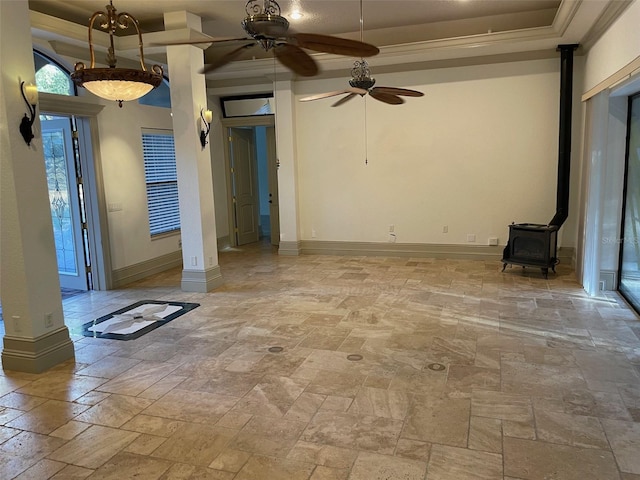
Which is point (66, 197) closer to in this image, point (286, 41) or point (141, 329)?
point (141, 329)

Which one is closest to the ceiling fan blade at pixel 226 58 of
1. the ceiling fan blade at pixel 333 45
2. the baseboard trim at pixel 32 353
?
the ceiling fan blade at pixel 333 45

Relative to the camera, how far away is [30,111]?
3.67m

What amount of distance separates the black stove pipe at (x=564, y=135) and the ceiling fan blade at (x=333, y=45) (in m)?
4.74

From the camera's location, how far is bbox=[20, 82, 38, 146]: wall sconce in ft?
11.9

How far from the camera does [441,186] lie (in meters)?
7.46

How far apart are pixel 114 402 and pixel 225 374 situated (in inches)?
32.2

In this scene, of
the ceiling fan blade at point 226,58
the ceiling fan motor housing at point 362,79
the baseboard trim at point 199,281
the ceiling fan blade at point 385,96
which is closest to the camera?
the ceiling fan blade at point 226,58

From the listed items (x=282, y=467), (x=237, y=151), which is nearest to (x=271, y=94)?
(x=237, y=151)

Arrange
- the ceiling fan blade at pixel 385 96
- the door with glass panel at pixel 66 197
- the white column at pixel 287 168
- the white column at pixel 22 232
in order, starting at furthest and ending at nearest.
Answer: the white column at pixel 287 168
the door with glass panel at pixel 66 197
the ceiling fan blade at pixel 385 96
the white column at pixel 22 232

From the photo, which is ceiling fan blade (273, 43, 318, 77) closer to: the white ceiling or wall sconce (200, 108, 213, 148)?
the white ceiling

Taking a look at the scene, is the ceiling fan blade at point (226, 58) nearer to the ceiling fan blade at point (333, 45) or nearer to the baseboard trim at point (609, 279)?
the ceiling fan blade at point (333, 45)

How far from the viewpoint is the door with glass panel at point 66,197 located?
6.19m

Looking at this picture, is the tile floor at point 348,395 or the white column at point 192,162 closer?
the tile floor at point 348,395

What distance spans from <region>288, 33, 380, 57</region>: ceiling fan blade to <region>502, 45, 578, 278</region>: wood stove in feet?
14.5
